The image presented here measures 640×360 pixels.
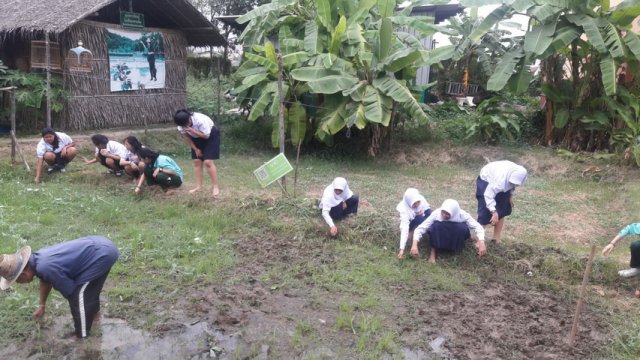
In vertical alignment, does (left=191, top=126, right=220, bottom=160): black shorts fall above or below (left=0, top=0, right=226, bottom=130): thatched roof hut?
below

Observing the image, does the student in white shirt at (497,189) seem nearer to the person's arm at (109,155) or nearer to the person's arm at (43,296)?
the person's arm at (43,296)

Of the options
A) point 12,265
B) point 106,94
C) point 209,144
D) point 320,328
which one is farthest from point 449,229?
point 106,94

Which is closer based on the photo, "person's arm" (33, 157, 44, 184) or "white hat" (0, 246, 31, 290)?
"white hat" (0, 246, 31, 290)

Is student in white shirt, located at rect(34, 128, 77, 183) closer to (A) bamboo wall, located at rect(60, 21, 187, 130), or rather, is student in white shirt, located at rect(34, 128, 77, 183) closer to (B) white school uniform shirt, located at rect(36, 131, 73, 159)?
(B) white school uniform shirt, located at rect(36, 131, 73, 159)

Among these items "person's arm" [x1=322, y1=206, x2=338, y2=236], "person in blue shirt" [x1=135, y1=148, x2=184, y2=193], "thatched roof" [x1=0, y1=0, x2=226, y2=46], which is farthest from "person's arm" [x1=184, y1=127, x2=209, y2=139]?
"thatched roof" [x1=0, y1=0, x2=226, y2=46]

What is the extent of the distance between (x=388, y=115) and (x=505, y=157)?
3.07 metres

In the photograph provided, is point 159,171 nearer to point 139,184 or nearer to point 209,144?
point 139,184

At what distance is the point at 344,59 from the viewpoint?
32.8 feet

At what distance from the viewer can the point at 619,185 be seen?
8.63 meters

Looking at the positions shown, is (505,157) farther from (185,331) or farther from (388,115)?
(185,331)

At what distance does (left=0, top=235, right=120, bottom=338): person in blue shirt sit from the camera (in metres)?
3.33

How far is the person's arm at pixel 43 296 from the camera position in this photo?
3597 millimetres

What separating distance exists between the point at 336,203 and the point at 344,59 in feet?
15.9

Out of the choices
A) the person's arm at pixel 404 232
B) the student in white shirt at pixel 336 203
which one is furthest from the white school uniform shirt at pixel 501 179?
the student in white shirt at pixel 336 203
